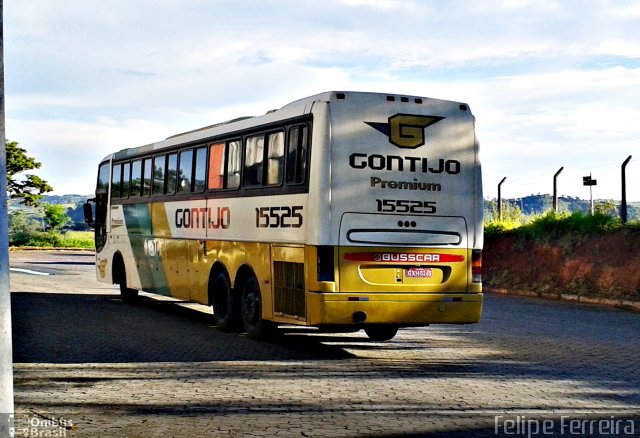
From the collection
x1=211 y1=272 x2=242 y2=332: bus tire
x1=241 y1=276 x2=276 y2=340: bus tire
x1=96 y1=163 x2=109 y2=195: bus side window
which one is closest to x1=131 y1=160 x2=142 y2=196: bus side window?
x1=96 y1=163 x2=109 y2=195: bus side window

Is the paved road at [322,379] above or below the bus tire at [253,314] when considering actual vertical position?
below

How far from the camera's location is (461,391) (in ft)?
33.8

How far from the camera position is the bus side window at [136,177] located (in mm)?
20797

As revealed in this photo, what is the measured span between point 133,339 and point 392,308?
4.24m

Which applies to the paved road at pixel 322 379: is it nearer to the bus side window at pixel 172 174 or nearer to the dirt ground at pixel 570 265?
the bus side window at pixel 172 174

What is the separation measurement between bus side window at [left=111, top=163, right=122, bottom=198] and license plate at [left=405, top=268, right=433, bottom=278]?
10.8 meters

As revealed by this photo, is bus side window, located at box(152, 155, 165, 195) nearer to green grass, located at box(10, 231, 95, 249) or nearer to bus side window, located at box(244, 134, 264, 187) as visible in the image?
bus side window, located at box(244, 134, 264, 187)

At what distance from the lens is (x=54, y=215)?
77.5m

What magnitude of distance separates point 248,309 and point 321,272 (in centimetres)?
273

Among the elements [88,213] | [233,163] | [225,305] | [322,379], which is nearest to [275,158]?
[233,163]

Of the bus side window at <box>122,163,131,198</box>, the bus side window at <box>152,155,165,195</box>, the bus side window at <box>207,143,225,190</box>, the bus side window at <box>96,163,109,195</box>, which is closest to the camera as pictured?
the bus side window at <box>207,143,225,190</box>

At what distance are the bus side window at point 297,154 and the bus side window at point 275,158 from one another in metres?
0.29

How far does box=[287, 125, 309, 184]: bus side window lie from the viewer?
13.3 meters

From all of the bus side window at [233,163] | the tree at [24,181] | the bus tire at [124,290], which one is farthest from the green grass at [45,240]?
the bus side window at [233,163]
